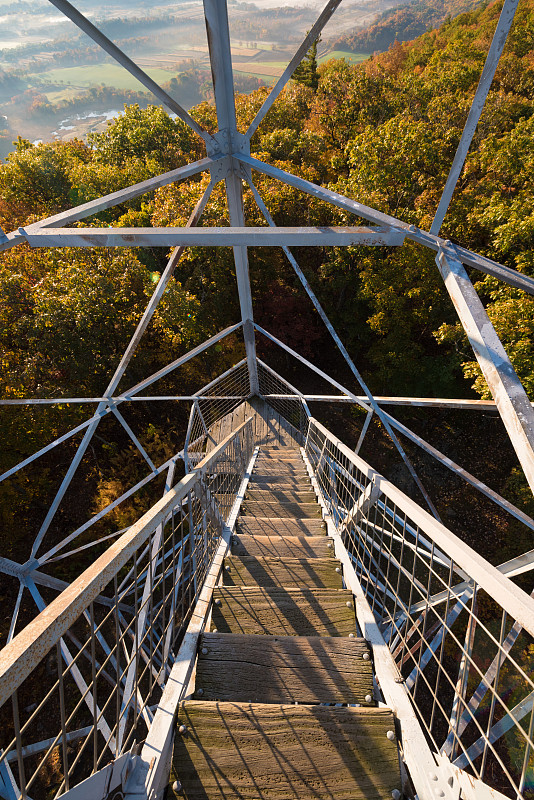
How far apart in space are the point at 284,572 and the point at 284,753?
1.49 m

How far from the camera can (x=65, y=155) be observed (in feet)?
54.3

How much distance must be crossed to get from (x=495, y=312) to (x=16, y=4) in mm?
7994

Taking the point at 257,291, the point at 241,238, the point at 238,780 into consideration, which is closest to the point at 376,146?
the point at 257,291

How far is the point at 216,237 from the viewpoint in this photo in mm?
3074

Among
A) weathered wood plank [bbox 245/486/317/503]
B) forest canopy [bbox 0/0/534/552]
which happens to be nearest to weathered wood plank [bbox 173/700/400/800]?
weathered wood plank [bbox 245/486/317/503]

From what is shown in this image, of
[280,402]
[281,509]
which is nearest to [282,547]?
[281,509]

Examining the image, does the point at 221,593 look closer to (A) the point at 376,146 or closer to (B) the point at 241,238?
(B) the point at 241,238

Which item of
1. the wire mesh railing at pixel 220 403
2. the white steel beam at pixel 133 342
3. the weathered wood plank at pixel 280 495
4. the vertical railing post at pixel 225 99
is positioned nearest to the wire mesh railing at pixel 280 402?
the wire mesh railing at pixel 220 403

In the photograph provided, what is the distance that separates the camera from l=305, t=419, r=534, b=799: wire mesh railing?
4.82ft

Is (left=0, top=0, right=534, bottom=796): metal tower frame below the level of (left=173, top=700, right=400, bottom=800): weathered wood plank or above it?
above

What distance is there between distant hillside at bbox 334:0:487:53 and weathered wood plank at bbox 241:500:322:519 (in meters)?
19.5

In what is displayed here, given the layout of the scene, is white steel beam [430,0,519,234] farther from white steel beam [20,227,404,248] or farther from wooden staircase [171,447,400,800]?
wooden staircase [171,447,400,800]

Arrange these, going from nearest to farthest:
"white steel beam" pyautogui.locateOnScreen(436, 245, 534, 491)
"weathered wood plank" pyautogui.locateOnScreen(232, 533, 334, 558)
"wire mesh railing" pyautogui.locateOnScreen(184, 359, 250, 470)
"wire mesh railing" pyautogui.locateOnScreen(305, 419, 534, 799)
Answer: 1. "wire mesh railing" pyautogui.locateOnScreen(305, 419, 534, 799)
2. "white steel beam" pyautogui.locateOnScreen(436, 245, 534, 491)
3. "weathered wood plank" pyautogui.locateOnScreen(232, 533, 334, 558)
4. "wire mesh railing" pyautogui.locateOnScreen(184, 359, 250, 470)

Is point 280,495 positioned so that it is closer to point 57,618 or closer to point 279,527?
point 279,527
